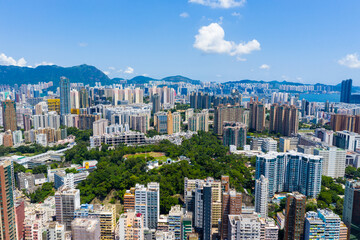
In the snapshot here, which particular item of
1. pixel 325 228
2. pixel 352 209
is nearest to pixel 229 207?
pixel 325 228

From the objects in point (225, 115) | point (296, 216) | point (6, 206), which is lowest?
point (296, 216)

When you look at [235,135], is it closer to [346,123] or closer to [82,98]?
[346,123]

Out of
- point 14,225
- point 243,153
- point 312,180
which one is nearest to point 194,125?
point 243,153

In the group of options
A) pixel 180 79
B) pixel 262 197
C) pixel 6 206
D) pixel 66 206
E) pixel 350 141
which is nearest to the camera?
pixel 6 206

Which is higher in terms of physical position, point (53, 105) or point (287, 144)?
point (53, 105)

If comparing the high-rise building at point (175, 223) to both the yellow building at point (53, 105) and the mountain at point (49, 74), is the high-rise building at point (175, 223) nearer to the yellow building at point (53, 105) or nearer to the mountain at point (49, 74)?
the yellow building at point (53, 105)
